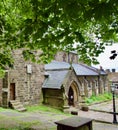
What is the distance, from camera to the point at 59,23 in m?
5.87

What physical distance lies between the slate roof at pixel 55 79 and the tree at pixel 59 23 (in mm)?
12334

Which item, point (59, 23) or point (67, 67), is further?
point (67, 67)

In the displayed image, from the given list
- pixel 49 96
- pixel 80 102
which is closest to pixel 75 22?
pixel 49 96

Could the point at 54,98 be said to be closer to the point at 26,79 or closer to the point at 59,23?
the point at 26,79

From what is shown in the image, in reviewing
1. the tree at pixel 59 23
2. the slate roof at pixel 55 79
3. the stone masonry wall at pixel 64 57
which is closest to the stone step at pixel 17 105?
the slate roof at pixel 55 79

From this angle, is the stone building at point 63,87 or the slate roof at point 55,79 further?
the slate roof at point 55,79

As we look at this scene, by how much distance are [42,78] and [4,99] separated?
5.73m

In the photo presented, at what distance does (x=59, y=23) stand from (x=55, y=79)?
18198 millimetres

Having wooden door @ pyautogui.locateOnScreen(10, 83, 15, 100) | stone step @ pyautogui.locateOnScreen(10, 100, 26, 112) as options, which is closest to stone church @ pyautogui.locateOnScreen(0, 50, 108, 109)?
wooden door @ pyautogui.locateOnScreen(10, 83, 15, 100)

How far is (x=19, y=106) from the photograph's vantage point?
20.1 meters

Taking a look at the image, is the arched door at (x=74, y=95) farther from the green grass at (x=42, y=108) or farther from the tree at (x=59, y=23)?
the tree at (x=59, y=23)

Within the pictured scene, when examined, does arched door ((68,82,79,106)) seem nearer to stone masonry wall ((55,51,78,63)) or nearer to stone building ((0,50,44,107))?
stone building ((0,50,44,107))

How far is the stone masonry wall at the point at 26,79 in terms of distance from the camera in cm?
2133

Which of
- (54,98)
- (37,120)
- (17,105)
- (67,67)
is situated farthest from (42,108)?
(67,67)
